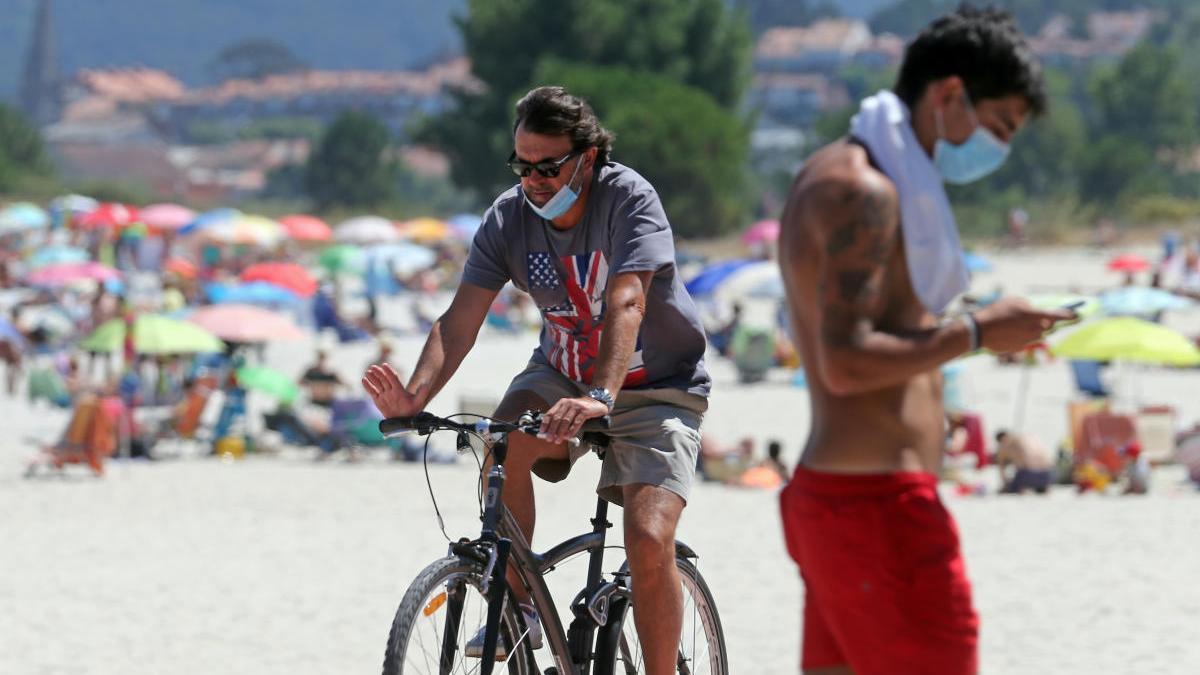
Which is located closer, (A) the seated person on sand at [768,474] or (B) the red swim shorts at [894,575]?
(B) the red swim shorts at [894,575]

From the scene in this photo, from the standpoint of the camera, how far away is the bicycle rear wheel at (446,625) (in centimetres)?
339

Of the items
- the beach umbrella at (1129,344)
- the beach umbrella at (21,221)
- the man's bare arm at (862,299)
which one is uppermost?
the beach umbrella at (21,221)

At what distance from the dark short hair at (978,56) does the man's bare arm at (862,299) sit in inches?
7.9

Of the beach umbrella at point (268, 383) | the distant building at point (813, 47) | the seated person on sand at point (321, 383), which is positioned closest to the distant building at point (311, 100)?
the distant building at point (813, 47)

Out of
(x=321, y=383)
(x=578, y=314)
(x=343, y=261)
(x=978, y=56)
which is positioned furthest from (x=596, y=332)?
(x=343, y=261)

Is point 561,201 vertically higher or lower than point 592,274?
higher

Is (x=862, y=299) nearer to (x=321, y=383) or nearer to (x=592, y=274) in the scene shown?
(x=592, y=274)

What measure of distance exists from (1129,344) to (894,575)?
1095 cm

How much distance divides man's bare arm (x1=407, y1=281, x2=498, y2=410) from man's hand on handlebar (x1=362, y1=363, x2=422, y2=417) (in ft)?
0.29

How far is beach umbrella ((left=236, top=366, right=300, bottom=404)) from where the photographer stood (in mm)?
14844

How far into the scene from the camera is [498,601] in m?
3.59

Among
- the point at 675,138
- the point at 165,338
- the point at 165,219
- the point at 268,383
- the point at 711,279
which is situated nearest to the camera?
the point at 165,338

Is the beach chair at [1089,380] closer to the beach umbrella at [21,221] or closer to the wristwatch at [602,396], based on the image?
the wristwatch at [602,396]

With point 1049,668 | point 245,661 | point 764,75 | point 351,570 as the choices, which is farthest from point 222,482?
point 764,75
